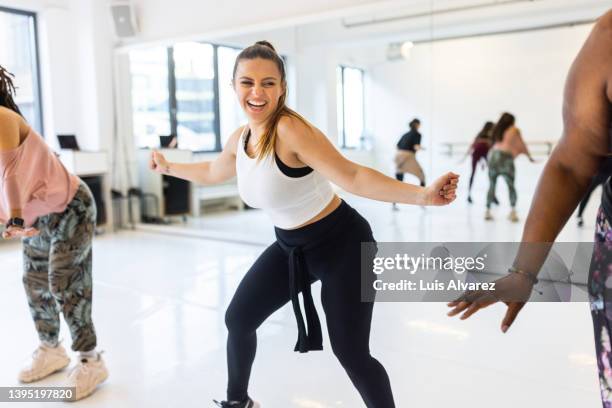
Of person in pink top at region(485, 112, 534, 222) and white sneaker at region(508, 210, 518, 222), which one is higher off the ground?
person in pink top at region(485, 112, 534, 222)

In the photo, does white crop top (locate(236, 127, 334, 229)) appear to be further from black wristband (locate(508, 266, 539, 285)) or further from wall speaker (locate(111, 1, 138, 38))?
wall speaker (locate(111, 1, 138, 38))

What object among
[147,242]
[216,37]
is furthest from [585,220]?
[147,242]

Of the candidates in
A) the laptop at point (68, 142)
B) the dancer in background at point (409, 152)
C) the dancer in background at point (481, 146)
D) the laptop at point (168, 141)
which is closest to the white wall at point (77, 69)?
the laptop at point (68, 142)

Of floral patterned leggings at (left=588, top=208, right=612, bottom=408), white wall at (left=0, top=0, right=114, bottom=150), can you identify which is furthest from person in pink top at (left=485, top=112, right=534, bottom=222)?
white wall at (left=0, top=0, right=114, bottom=150)

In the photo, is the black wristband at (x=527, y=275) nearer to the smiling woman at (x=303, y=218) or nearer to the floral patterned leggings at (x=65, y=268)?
the smiling woman at (x=303, y=218)

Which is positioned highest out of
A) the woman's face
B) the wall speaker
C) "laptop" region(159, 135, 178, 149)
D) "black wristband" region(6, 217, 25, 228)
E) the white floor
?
the wall speaker

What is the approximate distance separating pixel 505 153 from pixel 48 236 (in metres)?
4.42

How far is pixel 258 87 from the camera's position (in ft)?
4.94

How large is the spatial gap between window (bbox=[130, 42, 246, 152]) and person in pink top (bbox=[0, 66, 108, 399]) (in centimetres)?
333

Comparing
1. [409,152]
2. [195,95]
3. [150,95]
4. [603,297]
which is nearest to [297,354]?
[603,297]

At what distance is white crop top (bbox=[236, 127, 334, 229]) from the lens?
150 centimetres

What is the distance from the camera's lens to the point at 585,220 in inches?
132

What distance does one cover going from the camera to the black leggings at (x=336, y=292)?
1.51 metres

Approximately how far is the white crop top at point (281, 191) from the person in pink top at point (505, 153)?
3.53 m
